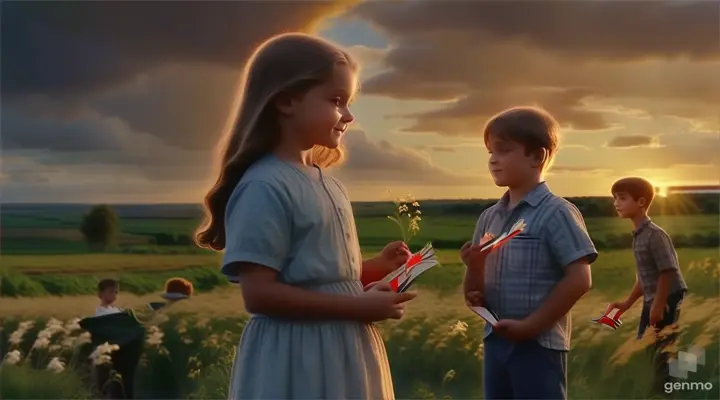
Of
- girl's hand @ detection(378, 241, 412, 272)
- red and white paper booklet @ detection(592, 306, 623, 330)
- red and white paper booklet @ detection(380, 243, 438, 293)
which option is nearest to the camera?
red and white paper booklet @ detection(380, 243, 438, 293)

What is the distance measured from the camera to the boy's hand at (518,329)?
218 cm

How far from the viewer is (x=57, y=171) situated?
300 cm

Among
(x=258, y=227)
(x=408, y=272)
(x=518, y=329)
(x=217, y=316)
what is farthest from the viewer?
(x=217, y=316)

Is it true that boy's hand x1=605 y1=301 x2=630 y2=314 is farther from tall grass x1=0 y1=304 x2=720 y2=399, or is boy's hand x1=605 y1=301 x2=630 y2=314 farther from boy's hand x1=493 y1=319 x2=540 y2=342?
boy's hand x1=493 y1=319 x2=540 y2=342

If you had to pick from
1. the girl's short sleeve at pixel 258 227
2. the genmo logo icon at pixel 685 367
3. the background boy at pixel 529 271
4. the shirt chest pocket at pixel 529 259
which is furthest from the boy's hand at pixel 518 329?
the genmo logo icon at pixel 685 367

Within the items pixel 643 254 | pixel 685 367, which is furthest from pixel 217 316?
pixel 685 367

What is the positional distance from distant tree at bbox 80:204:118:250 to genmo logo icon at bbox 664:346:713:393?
1.85m

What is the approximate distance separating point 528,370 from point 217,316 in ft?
3.86

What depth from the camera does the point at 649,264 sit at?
2.93 m

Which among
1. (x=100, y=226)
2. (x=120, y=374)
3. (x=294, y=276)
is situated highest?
(x=100, y=226)

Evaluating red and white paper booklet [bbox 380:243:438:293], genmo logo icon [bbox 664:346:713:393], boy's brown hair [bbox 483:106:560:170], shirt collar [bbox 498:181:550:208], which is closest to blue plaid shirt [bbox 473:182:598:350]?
shirt collar [bbox 498:181:550:208]

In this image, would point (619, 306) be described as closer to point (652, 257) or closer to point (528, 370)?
point (652, 257)

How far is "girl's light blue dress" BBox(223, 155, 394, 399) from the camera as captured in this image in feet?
5.74

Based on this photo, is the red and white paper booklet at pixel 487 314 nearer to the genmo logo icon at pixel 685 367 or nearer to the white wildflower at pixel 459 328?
the white wildflower at pixel 459 328
